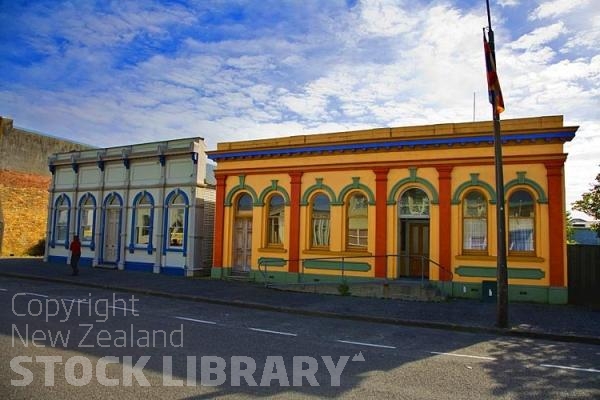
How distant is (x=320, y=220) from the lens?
57.7 feet

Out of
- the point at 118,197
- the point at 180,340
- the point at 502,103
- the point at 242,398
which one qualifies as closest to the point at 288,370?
the point at 242,398

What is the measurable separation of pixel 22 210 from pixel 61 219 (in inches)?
226

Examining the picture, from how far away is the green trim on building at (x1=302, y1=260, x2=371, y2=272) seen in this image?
16266 millimetres

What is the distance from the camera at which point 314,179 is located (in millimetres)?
17625

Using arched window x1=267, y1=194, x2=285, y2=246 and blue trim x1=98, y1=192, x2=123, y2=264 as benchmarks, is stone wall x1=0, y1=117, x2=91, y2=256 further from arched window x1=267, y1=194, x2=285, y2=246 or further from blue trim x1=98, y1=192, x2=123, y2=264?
arched window x1=267, y1=194, x2=285, y2=246

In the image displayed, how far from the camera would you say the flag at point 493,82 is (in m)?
Result: 11.0

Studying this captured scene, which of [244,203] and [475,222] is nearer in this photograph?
[475,222]

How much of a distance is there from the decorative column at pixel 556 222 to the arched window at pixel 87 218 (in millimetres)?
20446

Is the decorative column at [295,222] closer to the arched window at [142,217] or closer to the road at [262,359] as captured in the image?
the road at [262,359]

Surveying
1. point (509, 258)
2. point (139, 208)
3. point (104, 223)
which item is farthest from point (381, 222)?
point (104, 223)

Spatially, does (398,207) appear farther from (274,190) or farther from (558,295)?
(558,295)

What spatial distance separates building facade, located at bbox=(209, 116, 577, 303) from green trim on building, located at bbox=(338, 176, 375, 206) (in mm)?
38

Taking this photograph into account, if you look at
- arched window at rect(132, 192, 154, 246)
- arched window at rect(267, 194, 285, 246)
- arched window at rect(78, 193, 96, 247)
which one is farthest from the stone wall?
arched window at rect(267, 194, 285, 246)

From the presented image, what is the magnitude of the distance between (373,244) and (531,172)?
5688mm
